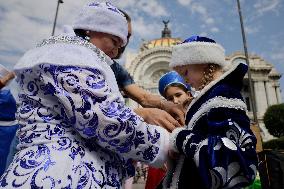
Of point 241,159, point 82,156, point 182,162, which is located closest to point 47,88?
point 82,156

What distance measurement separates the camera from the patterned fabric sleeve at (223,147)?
1447mm

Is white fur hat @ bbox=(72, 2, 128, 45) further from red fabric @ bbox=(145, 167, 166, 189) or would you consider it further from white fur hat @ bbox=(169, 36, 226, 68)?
red fabric @ bbox=(145, 167, 166, 189)

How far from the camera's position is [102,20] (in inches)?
68.4

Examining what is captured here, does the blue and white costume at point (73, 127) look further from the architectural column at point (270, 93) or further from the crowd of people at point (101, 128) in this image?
the architectural column at point (270, 93)

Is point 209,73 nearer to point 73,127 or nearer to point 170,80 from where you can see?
point 73,127

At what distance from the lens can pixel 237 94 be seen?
1.70 meters

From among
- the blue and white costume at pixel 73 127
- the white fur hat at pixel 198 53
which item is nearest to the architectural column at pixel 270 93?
the white fur hat at pixel 198 53

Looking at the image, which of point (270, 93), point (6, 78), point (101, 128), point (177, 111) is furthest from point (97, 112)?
point (270, 93)

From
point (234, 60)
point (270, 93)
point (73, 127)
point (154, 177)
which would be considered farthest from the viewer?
point (270, 93)

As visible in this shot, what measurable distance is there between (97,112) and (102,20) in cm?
61

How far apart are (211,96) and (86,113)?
72 cm

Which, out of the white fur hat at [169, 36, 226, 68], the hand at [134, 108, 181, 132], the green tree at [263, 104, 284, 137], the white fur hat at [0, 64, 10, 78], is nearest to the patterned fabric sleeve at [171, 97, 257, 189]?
the hand at [134, 108, 181, 132]

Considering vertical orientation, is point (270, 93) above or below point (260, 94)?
above

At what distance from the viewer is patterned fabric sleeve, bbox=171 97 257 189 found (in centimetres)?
145
